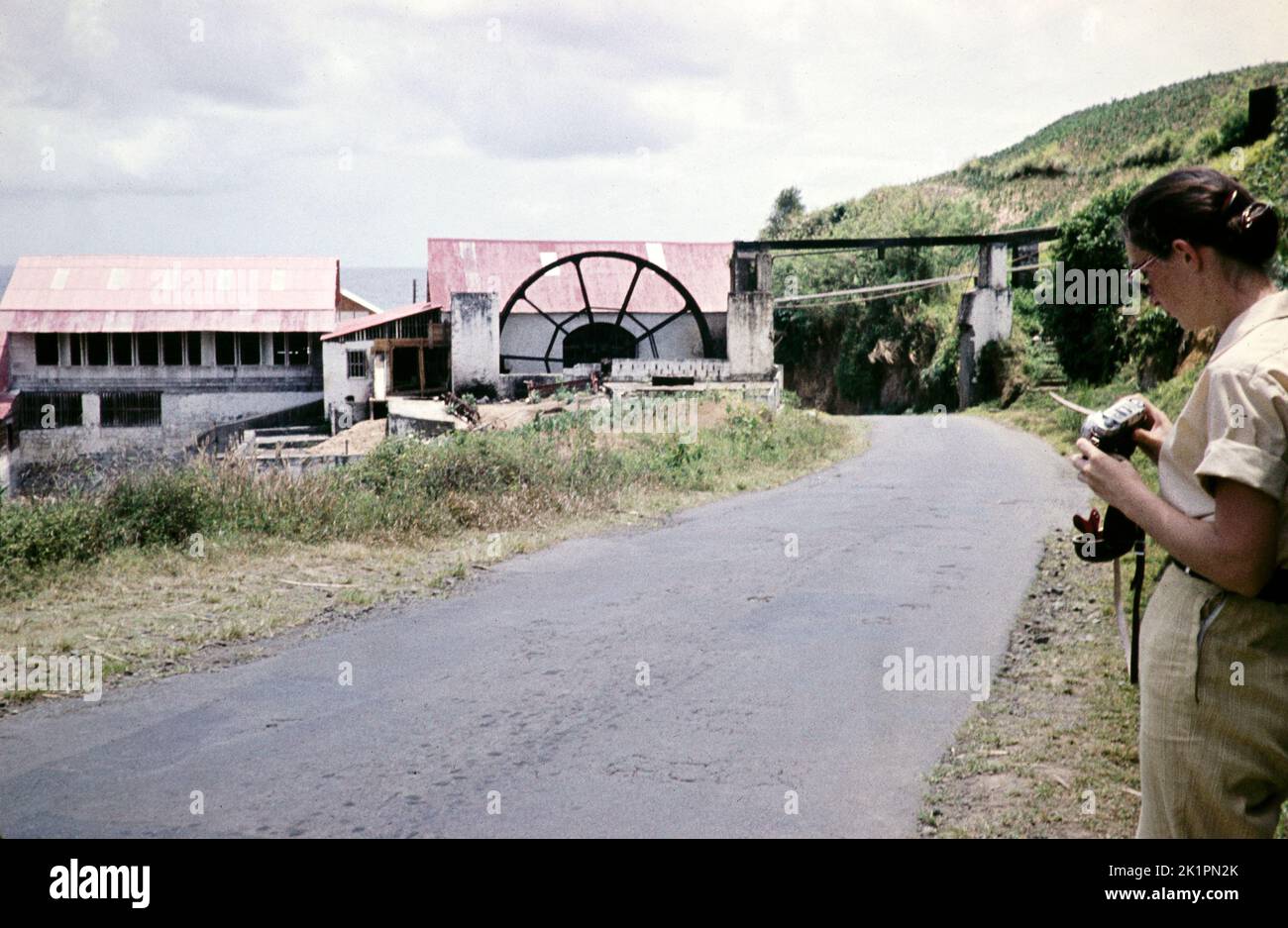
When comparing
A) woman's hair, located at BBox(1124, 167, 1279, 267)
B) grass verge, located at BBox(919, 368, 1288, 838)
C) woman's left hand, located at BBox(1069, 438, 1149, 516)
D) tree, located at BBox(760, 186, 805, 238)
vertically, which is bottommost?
grass verge, located at BBox(919, 368, 1288, 838)

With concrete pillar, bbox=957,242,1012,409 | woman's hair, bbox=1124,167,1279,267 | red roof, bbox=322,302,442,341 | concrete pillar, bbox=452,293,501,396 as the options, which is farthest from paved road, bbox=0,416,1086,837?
red roof, bbox=322,302,442,341

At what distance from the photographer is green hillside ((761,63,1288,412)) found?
25.3 meters

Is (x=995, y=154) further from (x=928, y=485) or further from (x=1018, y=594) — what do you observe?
(x=1018, y=594)

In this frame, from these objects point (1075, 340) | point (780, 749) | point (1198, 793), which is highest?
point (1075, 340)

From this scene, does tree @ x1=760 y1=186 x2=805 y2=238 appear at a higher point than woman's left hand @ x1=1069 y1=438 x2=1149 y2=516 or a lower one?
higher

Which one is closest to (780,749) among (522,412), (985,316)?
(522,412)

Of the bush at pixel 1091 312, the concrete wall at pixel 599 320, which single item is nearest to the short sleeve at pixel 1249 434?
the bush at pixel 1091 312

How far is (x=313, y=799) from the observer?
454cm

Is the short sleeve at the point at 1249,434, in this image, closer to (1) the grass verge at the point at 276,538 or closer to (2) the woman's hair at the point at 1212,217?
(2) the woman's hair at the point at 1212,217

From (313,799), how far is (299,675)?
1.99 metres

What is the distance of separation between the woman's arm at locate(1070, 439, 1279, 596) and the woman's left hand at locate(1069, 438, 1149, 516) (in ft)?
0.18

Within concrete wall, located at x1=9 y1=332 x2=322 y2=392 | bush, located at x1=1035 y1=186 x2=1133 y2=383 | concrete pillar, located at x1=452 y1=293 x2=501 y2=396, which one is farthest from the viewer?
concrete wall, located at x1=9 y1=332 x2=322 y2=392

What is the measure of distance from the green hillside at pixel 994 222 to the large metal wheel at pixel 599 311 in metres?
5.94

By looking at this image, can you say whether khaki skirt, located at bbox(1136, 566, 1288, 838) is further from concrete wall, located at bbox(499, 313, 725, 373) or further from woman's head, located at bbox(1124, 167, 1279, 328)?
concrete wall, located at bbox(499, 313, 725, 373)
